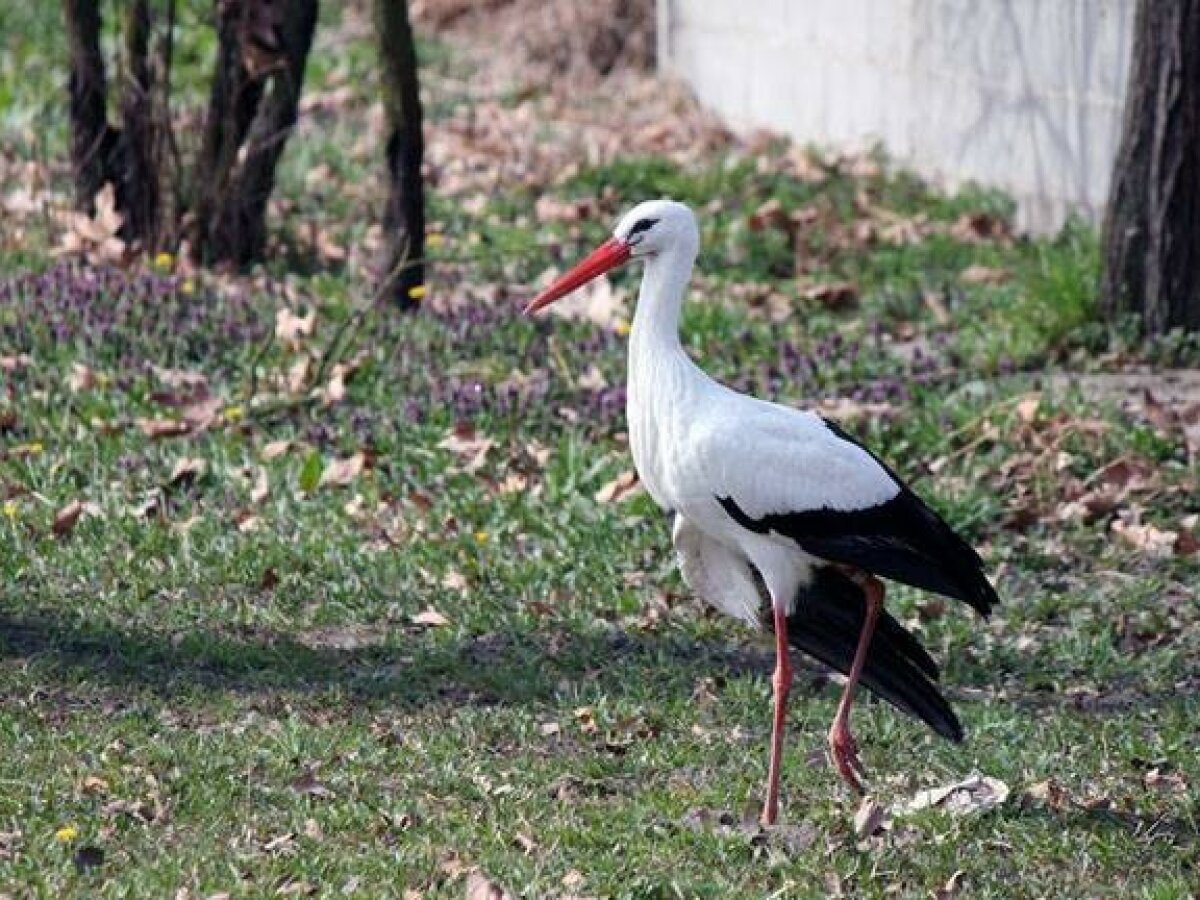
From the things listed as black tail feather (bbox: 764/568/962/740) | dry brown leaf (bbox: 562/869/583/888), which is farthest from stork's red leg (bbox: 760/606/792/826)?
dry brown leaf (bbox: 562/869/583/888)

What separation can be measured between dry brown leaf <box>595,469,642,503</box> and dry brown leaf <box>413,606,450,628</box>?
0.98 meters

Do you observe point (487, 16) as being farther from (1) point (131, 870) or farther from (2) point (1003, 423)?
(1) point (131, 870)

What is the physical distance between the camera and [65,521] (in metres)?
7.77

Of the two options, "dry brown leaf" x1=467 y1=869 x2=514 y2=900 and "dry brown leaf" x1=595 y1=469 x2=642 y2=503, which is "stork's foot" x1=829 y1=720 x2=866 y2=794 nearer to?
"dry brown leaf" x1=467 y1=869 x2=514 y2=900

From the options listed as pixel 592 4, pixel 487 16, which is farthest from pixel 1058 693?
pixel 487 16

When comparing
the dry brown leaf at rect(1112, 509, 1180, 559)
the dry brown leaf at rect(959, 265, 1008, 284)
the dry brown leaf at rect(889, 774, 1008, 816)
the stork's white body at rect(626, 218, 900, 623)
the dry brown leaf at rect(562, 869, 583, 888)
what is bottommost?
the dry brown leaf at rect(959, 265, 1008, 284)

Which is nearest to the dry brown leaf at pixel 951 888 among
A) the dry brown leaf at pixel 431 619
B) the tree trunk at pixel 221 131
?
the dry brown leaf at pixel 431 619

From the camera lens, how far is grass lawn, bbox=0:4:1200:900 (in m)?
5.55

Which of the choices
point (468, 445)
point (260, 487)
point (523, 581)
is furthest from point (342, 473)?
point (523, 581)

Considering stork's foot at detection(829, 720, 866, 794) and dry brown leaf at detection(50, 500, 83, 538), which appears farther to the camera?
dry brown leaf at detection(50, 500, 83, 538)

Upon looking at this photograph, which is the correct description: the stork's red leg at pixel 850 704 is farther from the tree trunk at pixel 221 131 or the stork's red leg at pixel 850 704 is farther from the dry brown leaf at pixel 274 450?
the tree trunk at pixel 221 131

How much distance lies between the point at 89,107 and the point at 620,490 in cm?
394

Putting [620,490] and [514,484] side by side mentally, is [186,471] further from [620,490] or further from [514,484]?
[620,490]

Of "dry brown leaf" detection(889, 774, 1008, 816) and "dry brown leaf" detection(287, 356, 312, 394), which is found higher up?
"dry brown leaf" detection(889, 774, 1008, 816)
